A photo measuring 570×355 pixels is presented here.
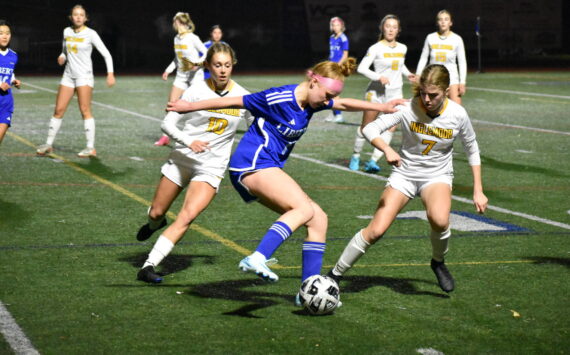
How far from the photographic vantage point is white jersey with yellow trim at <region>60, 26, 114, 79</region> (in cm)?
1523

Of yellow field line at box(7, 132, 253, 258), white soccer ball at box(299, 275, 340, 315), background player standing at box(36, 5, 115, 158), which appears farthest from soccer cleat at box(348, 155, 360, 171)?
white soccer ball at box(299, 275, 340, 315)

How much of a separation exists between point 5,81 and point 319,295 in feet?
23.6

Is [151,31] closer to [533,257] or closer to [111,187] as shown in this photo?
[111,187]

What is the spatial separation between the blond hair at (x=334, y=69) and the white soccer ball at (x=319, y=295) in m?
1.39

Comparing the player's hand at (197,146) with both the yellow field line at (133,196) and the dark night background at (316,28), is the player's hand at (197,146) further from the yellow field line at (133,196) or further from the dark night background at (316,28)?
the dark night background at (316,28)

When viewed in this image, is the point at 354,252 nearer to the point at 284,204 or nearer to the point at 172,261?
the point at 284,204

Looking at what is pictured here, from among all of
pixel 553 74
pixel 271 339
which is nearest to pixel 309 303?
pixel 271 339

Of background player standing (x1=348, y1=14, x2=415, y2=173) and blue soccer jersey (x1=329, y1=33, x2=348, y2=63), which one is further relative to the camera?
blue soccer jersey (x1=329, y1=33, x2=348, y2=63)

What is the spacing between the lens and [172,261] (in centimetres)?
852

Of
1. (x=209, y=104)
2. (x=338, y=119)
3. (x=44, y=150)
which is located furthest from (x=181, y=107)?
(x=338, y=119)

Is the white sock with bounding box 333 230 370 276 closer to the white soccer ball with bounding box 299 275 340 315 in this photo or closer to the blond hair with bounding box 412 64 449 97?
the white soccer ball with bounding box 299 275 340 315

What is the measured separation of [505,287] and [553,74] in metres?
31.9

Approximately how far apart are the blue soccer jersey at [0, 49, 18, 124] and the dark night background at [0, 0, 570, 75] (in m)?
30.0

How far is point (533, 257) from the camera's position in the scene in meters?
8.73
